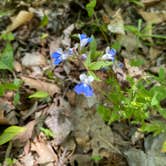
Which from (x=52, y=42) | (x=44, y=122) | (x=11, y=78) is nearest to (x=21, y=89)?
(x=11, y=78)

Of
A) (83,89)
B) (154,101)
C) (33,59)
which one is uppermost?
(83,89)

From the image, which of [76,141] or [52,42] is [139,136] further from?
[52,42]

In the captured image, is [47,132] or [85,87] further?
[47,132]

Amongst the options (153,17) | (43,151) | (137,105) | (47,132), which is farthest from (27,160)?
(153,17)

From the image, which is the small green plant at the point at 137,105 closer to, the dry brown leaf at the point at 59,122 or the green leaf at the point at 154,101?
the green leaf at the point at 154,101

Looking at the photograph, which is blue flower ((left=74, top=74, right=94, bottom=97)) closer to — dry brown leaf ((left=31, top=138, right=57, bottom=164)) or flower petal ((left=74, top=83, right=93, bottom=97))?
flower petal ((left=74, top=83, right=93, bottom=97))

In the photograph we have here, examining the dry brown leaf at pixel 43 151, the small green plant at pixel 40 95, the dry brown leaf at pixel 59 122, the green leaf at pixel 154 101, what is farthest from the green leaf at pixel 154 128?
the small green plant at pixel 40 95

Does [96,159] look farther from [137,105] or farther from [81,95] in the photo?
[81,95]
